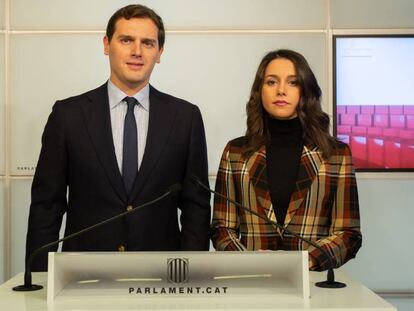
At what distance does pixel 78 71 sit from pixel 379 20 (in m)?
1.67

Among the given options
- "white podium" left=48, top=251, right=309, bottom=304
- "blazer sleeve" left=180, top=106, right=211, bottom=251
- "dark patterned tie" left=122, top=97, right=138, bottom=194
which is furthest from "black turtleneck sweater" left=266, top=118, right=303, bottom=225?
"white podium" left=48, top=251, right=309, bottom=304

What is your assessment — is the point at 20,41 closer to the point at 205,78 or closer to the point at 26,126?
the point at 26,126

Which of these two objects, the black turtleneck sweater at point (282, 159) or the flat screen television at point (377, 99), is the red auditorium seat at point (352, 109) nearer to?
the flat screen television at point (377, 99)

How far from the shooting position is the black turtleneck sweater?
7.01ft

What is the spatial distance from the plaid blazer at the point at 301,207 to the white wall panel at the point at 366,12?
4.77ft

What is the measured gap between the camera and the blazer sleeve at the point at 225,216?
2078mm

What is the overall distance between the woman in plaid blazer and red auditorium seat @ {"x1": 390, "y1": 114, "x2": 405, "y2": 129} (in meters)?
1.31

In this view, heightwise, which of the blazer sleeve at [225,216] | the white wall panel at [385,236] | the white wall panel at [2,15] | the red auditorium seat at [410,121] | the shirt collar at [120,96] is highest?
the white wall panel at [2,15]

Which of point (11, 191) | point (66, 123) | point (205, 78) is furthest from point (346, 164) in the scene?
point (11, 191)

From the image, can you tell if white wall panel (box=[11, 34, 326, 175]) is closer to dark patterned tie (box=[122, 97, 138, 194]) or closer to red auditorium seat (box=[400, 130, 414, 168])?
red auditorium seat (box=[400, 130, 414, 168])

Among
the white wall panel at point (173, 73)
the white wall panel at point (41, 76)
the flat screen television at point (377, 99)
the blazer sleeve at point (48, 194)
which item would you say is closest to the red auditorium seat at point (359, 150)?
the flat screen television at point (377, 99)

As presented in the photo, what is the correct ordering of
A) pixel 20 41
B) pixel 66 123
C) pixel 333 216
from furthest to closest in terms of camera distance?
1. pixel 20 41
2. pixel 66 123
3. pixel 333 216

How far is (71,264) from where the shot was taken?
1.45m

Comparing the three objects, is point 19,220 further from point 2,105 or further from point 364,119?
point 364,119
